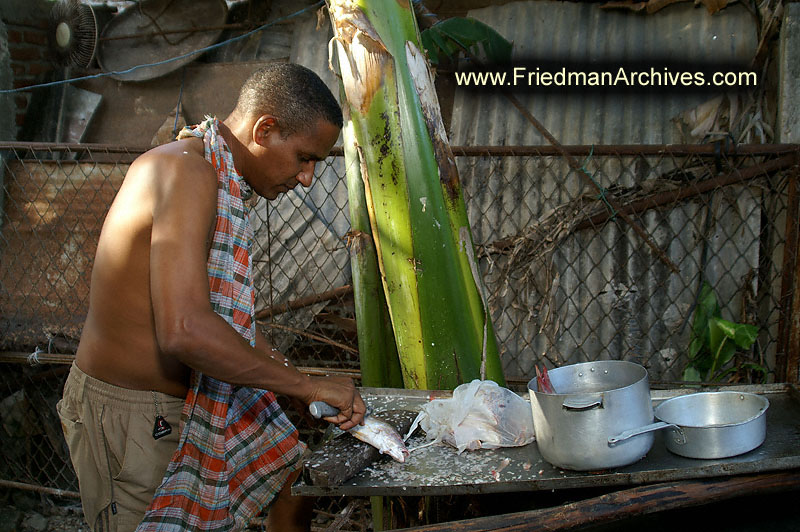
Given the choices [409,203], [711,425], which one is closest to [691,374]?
[409,203]

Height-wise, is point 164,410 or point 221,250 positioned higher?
point 221,250

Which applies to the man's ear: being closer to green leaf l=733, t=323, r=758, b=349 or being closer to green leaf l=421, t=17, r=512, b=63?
green leaf l=421, t=17, r=512, b=63

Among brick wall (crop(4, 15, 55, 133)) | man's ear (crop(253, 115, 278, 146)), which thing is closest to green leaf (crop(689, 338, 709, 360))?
man's ear (crop(253, 115, 278, 146))

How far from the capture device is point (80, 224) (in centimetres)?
412

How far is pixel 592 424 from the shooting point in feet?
5.12

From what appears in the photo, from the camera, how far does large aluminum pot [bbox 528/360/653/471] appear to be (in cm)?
156

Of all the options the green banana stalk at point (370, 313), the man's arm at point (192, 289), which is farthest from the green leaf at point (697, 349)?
the man's arm at point (192, 289)

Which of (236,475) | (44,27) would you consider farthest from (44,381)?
(236,475)

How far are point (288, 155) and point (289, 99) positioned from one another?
6.4 inches

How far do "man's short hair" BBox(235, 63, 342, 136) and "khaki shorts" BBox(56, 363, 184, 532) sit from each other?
0.88 metres

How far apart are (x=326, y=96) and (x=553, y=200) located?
83.3 inches

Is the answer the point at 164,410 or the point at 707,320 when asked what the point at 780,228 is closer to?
the point at 707,320

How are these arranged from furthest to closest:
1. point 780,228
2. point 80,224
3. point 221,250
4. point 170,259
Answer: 1. point 80,224
2. point 780,228
3. point 221,250
4. point 170,259

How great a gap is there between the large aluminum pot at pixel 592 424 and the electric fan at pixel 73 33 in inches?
178
